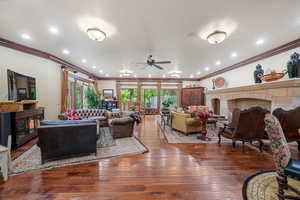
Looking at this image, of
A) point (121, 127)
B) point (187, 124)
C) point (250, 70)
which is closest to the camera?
point (121, 127)

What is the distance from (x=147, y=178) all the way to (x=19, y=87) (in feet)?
12.7

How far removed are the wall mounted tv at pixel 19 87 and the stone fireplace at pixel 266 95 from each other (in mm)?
6488

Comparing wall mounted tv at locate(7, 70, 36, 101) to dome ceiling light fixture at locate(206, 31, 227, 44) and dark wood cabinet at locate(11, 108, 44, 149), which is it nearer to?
dark wood cabinet at locate(11, 108, 44, 149)

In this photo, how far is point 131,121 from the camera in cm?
377

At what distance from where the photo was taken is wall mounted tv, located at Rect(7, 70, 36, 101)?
2854 mm

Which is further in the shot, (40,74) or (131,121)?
Answer: (40,74)

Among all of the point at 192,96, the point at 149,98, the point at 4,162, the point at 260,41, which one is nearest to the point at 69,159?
the point at 4,162

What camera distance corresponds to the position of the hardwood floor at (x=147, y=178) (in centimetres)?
156

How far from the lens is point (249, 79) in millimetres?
4863

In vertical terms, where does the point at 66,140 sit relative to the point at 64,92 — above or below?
below

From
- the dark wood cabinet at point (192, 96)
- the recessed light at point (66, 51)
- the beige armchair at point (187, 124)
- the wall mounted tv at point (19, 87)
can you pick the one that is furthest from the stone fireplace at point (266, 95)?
the wall mounted tv at point (19, 87)

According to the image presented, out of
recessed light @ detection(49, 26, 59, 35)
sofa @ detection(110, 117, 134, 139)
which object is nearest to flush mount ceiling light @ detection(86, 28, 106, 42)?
recessed light @ detection(49, 26, 59, 35)

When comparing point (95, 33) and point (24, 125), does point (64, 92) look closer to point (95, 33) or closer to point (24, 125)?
point (24, 125)

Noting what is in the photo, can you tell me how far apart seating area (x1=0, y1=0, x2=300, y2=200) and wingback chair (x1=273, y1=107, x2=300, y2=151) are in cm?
2
